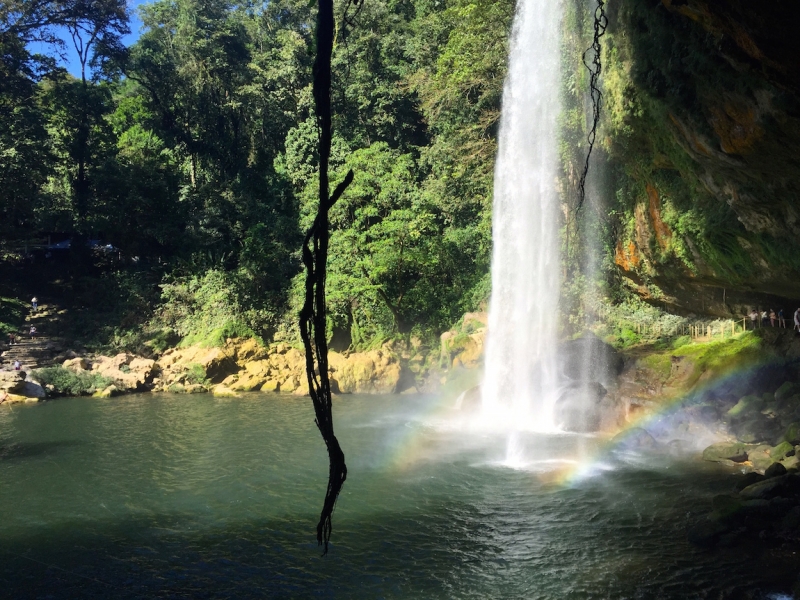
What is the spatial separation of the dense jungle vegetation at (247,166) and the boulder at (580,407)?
974cm

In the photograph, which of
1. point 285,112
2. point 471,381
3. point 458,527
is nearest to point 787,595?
point 458,527

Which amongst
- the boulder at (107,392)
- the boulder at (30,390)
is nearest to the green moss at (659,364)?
the boulder at (107,392)

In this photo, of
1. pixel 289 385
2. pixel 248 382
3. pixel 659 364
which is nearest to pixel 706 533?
pixel 659 364

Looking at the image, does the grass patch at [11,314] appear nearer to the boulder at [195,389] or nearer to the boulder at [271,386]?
the boulder at [195,389]

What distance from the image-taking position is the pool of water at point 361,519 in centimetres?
812

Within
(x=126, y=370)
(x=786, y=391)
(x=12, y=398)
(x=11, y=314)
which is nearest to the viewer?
(x=786, y=391)

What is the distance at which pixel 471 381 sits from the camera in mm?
21219

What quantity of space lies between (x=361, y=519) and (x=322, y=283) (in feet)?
27.9

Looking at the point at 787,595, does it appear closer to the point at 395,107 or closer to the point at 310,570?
the point at 310,570

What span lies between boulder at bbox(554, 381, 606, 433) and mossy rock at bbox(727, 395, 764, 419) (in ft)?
9.65

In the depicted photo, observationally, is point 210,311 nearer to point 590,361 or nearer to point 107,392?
point 107,392

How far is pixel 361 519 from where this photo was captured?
10289 mm

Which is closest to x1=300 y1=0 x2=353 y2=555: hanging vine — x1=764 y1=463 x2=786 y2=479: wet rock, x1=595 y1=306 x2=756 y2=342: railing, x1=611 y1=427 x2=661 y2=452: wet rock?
x1=764 y1=463 x2=786 y2=479: wet rock

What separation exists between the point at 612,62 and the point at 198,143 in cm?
2801
